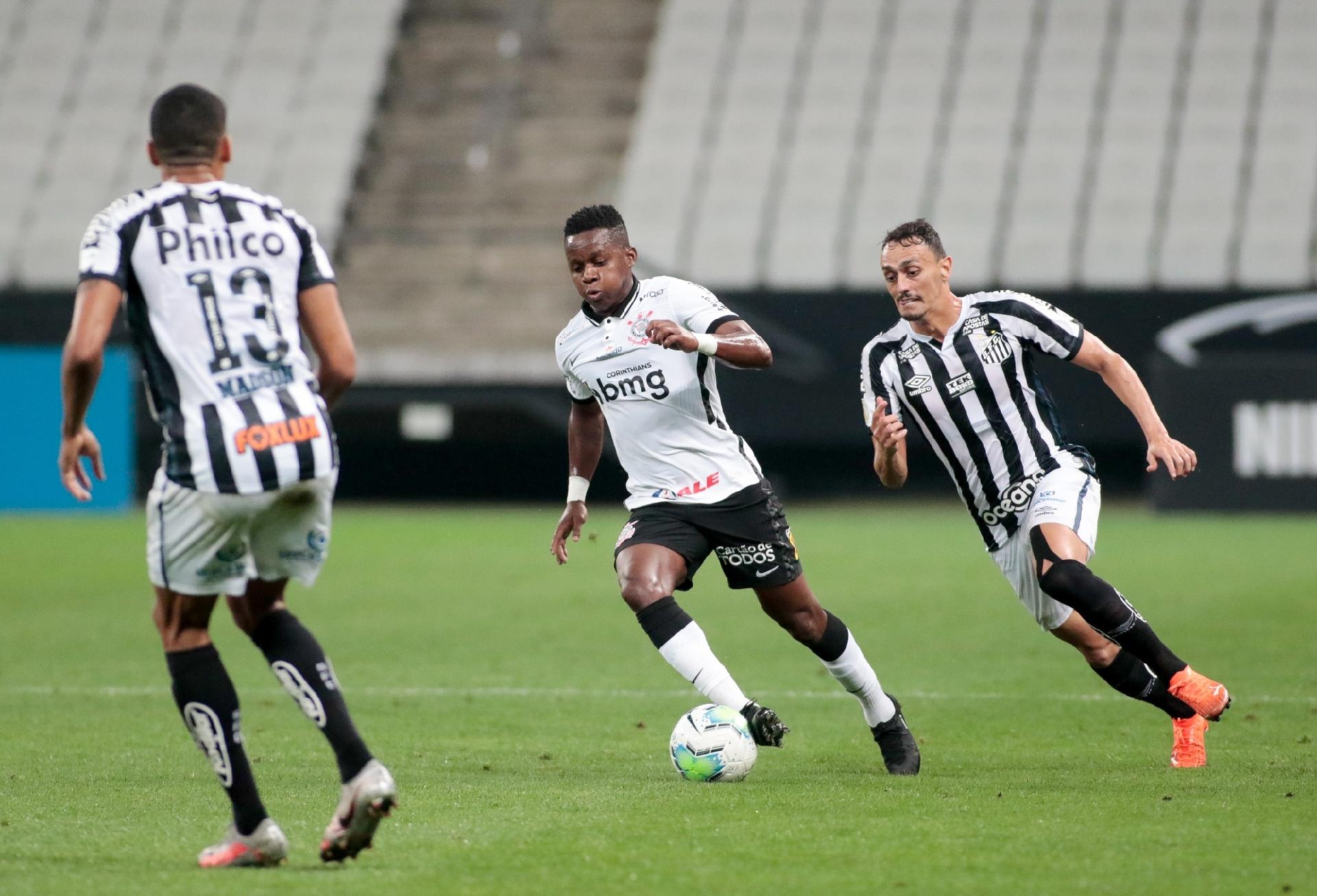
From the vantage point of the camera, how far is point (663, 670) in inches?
357

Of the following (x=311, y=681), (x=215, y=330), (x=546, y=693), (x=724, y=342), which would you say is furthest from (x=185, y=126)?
(x=546, y=693)

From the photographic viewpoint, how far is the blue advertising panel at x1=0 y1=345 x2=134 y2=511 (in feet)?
69.8

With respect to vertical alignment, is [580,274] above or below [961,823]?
above

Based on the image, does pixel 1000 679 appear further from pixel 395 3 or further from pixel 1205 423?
pixel 395 3

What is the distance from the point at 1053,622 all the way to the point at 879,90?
19993 mm

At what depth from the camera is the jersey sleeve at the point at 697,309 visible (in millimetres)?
6164

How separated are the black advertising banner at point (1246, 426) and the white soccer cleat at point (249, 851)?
50.5 ft

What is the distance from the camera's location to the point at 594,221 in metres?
6.32

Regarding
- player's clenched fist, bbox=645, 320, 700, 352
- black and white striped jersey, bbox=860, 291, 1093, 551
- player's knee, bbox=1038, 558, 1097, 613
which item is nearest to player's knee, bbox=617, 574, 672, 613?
player's clenched fist, bbox=645, 320, 700, 352

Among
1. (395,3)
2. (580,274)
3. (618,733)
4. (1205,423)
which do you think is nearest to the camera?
(580,274)

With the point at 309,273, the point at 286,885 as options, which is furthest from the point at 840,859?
the point at 309,273

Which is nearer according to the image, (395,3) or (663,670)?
(663,670)

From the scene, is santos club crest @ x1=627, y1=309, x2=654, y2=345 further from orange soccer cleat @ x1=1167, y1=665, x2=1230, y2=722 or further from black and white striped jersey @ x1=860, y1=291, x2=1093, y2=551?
orange soccer cleat @ x1=1167, y1=665, x2=1230, y2=722

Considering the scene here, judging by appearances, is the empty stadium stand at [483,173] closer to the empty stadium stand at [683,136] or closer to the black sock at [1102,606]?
the empty stadium stand at [683,136]
